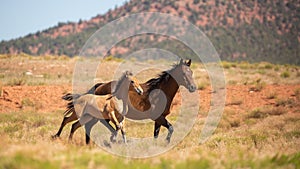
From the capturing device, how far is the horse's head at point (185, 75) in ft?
38.5

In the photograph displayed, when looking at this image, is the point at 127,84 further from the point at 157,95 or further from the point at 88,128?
the point at 88,128

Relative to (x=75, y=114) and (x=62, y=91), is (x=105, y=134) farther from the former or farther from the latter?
(x=62, y=91)

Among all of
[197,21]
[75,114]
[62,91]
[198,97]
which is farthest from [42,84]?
[197,21]

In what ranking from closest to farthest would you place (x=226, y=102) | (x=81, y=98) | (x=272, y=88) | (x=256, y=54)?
(x=81, y=98), (x=226, y=102), (x=272, y=88), (x=256, y=54)

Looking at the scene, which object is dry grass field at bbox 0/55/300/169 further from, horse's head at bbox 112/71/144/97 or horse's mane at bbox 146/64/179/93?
horse's mane at bbox 146/64/179/93

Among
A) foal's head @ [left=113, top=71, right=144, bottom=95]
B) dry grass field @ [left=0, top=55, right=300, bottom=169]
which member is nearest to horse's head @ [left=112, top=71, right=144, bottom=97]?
foal's head @ [left=113, top=71, right=144, bottom=95]

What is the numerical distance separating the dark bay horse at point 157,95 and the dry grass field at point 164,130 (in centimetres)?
97

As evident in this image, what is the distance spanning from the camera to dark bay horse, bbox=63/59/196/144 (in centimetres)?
1155

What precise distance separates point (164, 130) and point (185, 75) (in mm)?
3995

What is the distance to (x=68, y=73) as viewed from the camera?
102 feet

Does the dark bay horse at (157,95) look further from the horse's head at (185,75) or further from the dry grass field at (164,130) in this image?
the dry grass field at (164,130)

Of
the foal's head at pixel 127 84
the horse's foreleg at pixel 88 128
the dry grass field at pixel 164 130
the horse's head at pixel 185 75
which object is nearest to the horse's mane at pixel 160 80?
the horse's head at pixel 185 75

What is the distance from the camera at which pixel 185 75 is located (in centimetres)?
1188

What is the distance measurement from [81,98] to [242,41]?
79.0 metres
